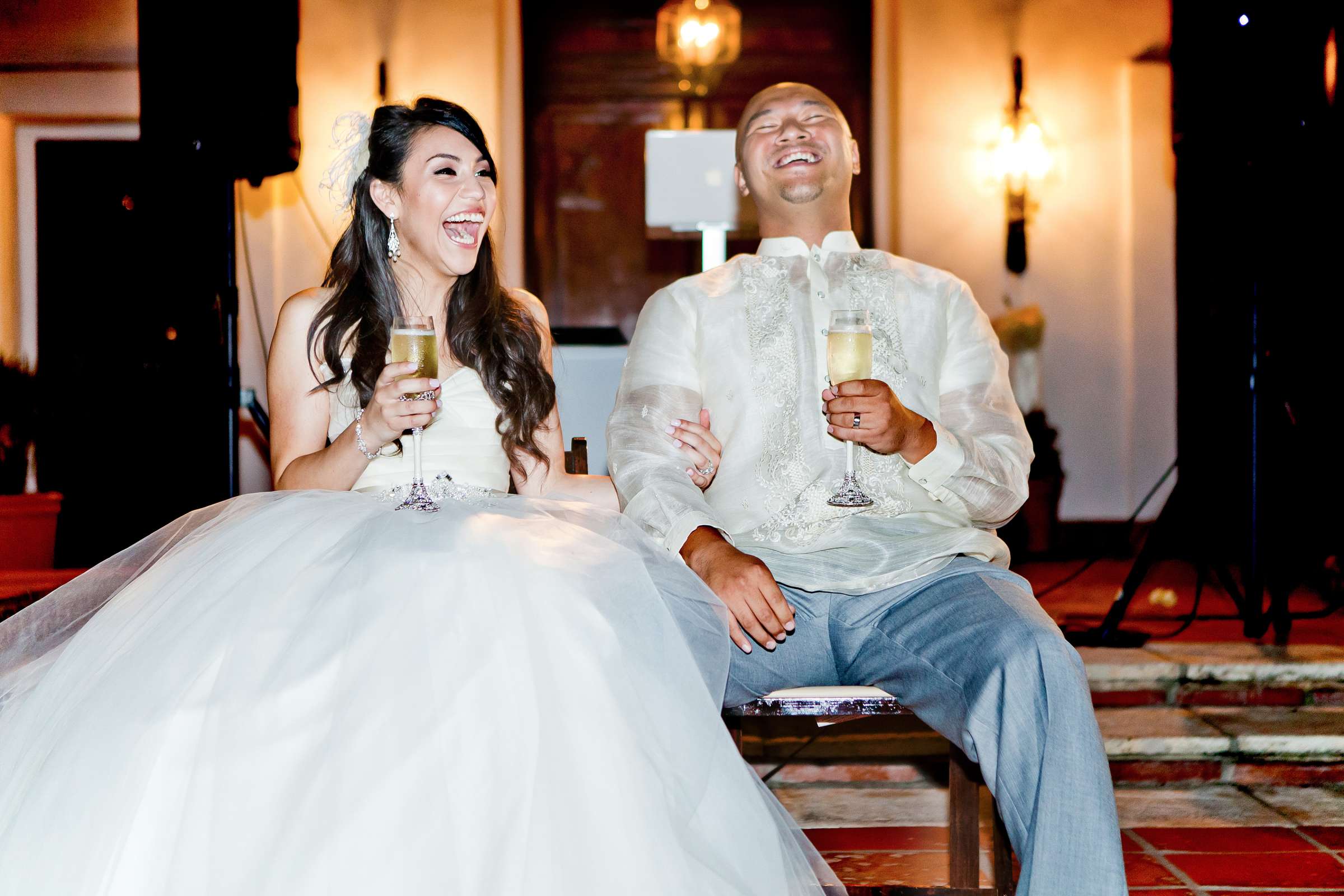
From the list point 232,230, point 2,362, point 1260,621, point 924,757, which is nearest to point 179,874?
point 924,757

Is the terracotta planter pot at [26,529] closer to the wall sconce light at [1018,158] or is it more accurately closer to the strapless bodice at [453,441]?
the strapless bodice at [453,441]

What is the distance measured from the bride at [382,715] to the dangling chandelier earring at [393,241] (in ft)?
1.87

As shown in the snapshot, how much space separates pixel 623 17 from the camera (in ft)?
21.4

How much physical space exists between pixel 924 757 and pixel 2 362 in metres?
4.18

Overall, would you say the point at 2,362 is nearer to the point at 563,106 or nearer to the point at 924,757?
the point at 563,106

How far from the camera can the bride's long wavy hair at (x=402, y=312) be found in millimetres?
2293

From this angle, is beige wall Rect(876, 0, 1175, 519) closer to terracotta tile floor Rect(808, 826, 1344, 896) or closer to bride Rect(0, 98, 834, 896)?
terracotta tile floor Rect(808, 826, 1344, 896)

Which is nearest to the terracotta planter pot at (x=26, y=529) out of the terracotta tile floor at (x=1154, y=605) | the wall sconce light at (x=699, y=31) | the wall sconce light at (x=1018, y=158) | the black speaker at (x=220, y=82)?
the black speaker at (x=220, y=82)

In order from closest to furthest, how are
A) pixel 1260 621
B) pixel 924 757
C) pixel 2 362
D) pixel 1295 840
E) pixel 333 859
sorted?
pixel 333 859 → pixel 1295 840 → pixel 924 757 → pixel 1260 621 → pixel 2 362

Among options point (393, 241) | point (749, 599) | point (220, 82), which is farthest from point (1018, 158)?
point (749, 599)

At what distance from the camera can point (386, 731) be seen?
142 cm

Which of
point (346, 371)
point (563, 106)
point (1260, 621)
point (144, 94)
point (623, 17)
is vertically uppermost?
point (623, 17)

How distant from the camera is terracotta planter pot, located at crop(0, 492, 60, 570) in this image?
373 cm

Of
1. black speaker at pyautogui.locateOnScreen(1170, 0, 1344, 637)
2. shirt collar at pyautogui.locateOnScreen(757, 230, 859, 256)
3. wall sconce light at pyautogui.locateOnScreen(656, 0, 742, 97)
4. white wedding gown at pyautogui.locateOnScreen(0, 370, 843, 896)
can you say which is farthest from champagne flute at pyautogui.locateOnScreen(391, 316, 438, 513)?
wall sconce light at pyautogui.locateOnScreen(656, 0, 742, 97)
